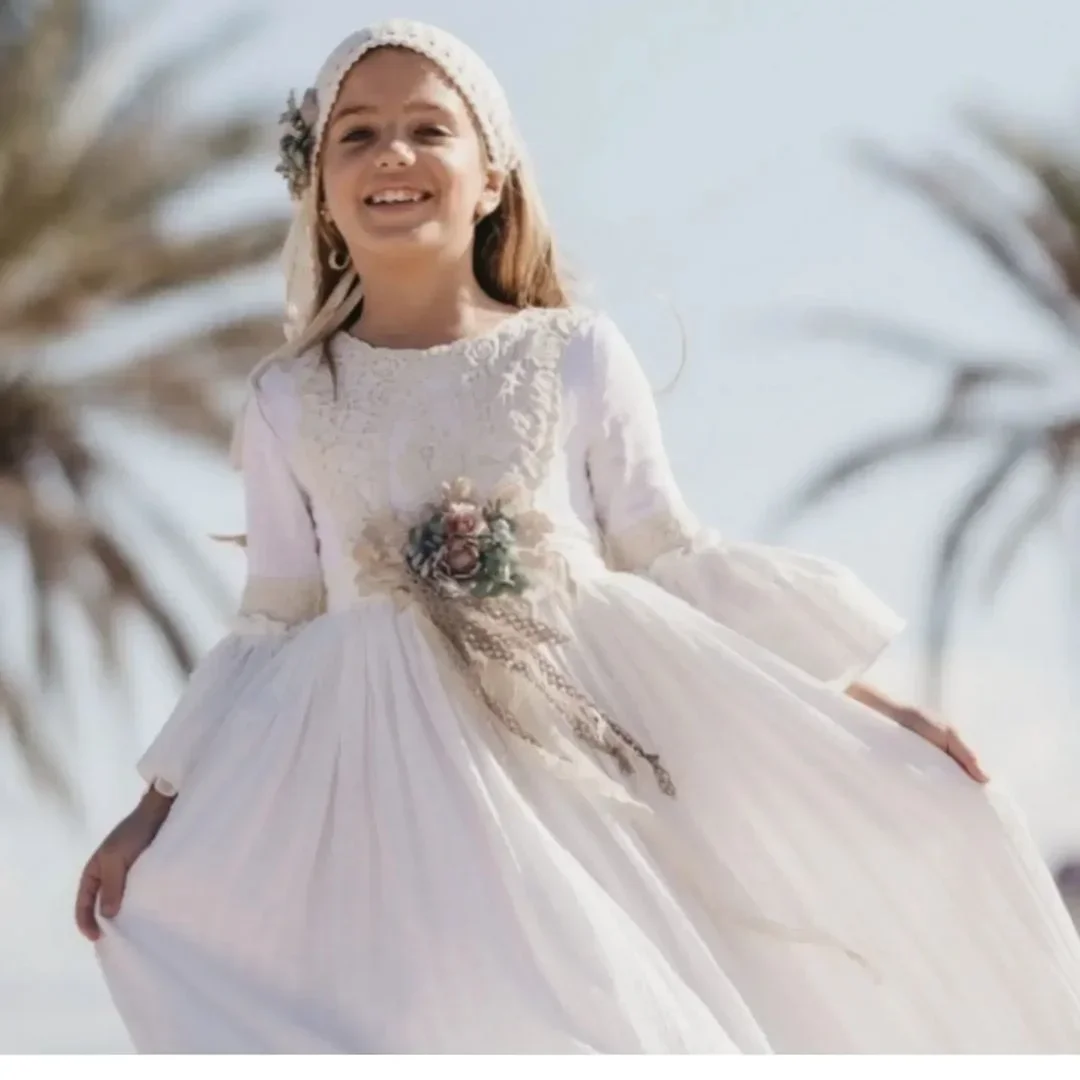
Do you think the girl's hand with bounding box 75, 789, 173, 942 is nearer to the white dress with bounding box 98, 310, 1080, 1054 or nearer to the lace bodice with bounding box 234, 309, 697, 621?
the white dress with bounding box 98, 310, 1080, 1054

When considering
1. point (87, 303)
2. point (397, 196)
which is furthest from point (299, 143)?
point (87, 303)

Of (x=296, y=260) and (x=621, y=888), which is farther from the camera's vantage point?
(x=296, y=260)

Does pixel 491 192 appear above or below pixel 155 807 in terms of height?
above

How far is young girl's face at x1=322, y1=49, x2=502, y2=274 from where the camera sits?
2.46 metres

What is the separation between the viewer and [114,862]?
2309 mm

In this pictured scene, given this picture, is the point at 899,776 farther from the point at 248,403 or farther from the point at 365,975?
the point at 248,403

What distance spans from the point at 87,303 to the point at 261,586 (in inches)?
73.3

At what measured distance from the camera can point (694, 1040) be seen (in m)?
2.04

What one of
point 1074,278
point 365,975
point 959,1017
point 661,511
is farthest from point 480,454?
point 1074,278

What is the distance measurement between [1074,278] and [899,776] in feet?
7.34

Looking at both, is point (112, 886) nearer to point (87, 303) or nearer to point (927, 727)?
point (927, 727)

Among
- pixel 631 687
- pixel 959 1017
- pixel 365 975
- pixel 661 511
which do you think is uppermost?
pixel 661 511

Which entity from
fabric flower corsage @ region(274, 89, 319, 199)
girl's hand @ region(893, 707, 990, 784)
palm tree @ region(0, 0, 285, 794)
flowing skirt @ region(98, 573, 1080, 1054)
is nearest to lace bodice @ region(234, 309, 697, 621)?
flowing skirt @ region(98, 573, 1080, 1054)

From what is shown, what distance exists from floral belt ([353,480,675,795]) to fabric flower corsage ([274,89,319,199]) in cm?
49
